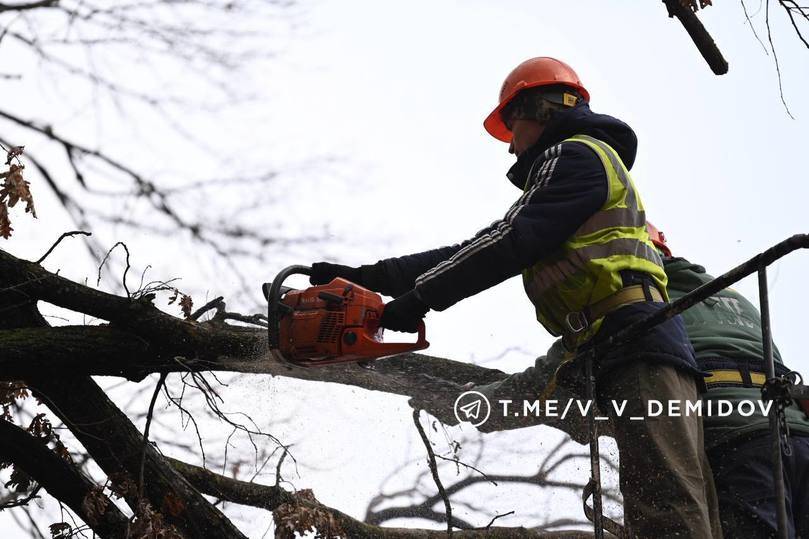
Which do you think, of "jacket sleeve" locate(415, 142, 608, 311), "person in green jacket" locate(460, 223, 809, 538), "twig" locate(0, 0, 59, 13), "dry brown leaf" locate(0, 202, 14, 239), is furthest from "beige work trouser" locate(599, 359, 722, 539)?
"twig" locate(0, 0, 59, 13)

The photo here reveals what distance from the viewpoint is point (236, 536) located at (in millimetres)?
4715

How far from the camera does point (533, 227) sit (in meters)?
3.55

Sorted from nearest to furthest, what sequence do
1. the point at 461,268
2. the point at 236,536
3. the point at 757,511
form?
1. the point at 757,511
2. the point at 461,268
3. the point at 236,536

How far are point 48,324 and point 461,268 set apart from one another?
246cm

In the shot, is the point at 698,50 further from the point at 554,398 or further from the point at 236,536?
the point at 236,536

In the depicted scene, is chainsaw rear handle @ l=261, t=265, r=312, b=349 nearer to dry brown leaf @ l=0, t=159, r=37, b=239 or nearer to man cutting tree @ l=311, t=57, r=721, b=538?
man cutting tree @ l=311, t=57, r=721, b=538

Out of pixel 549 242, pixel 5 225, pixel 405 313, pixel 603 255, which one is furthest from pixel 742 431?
pixel 5 225

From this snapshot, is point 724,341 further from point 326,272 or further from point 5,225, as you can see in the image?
point 5,225

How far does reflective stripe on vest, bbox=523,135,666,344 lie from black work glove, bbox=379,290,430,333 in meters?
0.49

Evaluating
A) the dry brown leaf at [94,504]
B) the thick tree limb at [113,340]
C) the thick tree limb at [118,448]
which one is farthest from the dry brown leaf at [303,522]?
the dry brown leaf at [94,504]

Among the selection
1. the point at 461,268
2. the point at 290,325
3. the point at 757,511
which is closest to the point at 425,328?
the point at 461,268

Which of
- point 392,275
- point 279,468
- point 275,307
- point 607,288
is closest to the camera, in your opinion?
point 607,288

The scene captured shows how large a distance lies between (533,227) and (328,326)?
1.04m

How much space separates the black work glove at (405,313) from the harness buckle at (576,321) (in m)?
0.56
